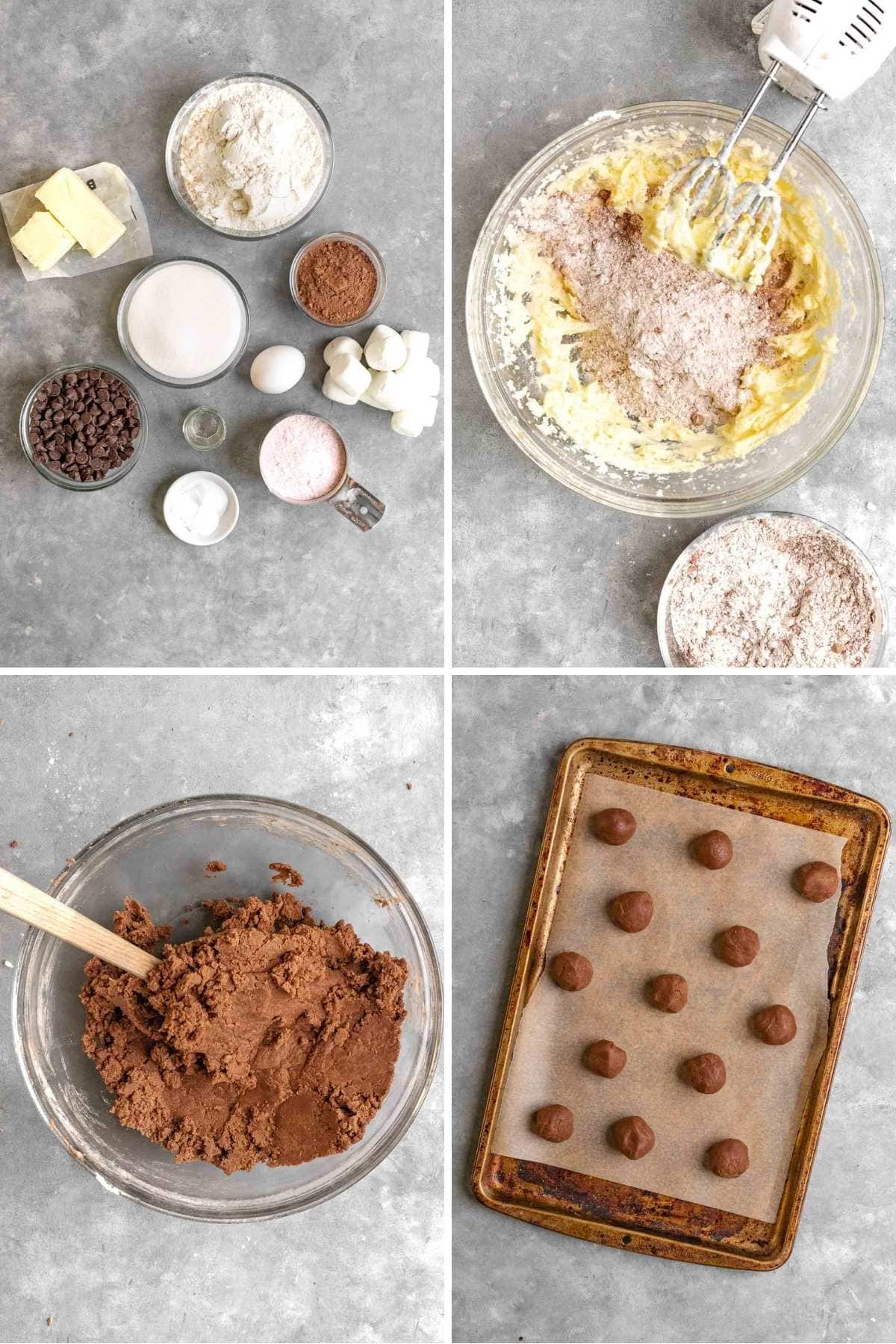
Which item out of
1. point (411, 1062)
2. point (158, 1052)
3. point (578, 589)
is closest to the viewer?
point (158, 1052)

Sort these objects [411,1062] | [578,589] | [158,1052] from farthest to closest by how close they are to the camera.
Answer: [578,589], [411,1062], [158,1052]

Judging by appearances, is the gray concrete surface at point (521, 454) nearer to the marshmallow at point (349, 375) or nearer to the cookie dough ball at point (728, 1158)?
the marshmallow at point (349, 375)

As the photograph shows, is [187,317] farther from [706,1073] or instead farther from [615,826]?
[706,1073]

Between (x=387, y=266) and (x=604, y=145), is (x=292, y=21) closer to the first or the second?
(x=387, y=266)

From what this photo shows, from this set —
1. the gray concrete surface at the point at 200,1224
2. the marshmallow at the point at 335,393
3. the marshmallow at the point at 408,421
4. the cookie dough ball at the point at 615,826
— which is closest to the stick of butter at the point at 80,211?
the marshmallow at the point at 335,393

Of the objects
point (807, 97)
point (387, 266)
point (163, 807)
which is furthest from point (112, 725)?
point (807, 97)

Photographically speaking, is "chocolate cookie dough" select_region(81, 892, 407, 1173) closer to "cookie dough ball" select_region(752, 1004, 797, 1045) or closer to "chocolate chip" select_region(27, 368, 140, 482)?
"cookie dough ball" select_region(752, 1004, 797, 1045)
